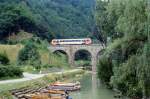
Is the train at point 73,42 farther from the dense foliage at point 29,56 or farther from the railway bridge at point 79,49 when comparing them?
the dense foliage at point 29,56

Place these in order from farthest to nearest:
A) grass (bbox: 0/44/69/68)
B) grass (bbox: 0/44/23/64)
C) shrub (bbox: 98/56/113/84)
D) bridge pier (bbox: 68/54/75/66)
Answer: bridge pier (bbox: 68/54/75/66) → grass (bbox: 0/44/69/68) → grass (bbox: 0/44/23/64) → shrub (bbox: 98/56/113/84)

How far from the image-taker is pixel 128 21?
30594 millimetres

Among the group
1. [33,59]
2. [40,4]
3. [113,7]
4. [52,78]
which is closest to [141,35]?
[113,7]

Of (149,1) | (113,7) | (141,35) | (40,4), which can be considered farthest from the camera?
(40,4)

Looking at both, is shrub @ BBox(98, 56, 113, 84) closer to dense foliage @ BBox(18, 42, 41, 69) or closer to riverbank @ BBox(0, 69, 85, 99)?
riverbank @ BBox(0, 69, 85, 99)

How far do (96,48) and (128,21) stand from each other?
267ft

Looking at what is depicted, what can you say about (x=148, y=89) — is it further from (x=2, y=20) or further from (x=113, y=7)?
(x=2, y=20)

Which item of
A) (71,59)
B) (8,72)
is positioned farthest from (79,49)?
(8,72)

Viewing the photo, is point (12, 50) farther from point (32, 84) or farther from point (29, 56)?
point (32, 84)

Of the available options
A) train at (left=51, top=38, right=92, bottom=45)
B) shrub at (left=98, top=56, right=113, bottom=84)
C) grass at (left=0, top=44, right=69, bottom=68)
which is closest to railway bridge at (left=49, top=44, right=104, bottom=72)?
train at (left=51, top=38, right=92, bottom=45)

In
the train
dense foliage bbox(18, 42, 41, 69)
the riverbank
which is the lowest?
the riverbank

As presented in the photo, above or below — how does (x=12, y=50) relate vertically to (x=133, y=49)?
above

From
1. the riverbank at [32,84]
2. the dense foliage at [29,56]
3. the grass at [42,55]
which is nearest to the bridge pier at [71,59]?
the grass at [42,55]

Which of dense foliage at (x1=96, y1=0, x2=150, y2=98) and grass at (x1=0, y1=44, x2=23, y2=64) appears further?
grass at (x1=0, y1=44, x2=23, y2=64)
